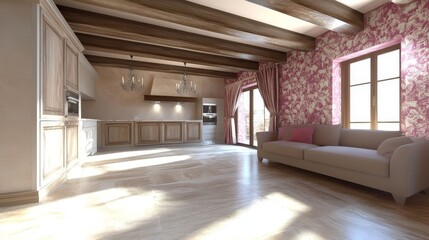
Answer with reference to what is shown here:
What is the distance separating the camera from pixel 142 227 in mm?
1554

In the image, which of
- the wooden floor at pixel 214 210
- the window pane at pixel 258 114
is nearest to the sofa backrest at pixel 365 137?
the wooden floor at pixel 214 210

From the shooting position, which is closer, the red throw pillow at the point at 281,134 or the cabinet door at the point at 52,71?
the cabinet door at the point at 52,71

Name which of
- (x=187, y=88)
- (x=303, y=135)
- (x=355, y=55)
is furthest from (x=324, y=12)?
(x=187, y=88)

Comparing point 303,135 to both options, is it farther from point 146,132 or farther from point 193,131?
point 146,132

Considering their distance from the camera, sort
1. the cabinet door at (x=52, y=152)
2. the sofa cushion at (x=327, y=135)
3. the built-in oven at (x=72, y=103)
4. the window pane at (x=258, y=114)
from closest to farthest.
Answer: the cabinet door at (x=52, y=152) → the built-in oven at (x=72, y=103) → the sofa cushion at (x=327, y=135) → the window pane at (x=258, y=114)

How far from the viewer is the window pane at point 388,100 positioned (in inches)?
117

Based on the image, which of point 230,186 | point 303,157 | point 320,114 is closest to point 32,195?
point 230,186

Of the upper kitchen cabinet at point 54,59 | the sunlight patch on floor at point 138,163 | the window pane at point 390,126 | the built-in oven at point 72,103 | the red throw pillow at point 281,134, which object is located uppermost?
the upper kitchen cabinet at point 54,59

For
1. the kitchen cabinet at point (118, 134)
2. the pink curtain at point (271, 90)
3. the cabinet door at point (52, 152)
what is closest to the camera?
the cabinet door at point (52, 152)

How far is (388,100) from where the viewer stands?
308 centimetres

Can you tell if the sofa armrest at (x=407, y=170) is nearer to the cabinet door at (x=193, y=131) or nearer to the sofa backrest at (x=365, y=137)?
the sofa backrest at (x=365, y=137)

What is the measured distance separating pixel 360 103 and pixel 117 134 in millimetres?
5924

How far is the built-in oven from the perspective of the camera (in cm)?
290

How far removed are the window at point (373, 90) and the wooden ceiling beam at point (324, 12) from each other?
2.09 feet
